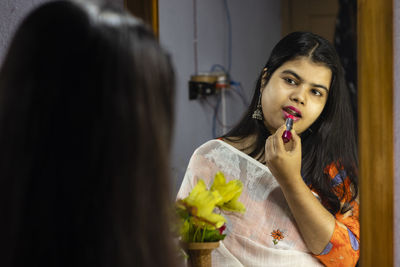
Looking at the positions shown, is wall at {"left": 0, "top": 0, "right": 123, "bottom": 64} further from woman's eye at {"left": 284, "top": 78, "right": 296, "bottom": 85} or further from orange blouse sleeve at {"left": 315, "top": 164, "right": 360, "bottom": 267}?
orange blouse sleeve at {"left": 315, "top": 164, "right": 360, "bottom": 267}

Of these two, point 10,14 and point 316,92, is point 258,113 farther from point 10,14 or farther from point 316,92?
point 10,14

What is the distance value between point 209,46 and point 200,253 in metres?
0.41

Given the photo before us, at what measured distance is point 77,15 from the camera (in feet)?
1.45

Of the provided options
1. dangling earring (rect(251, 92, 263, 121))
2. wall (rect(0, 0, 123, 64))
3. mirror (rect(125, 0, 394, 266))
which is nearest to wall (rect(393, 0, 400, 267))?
mirror (rect(125, 0, 394, 266))

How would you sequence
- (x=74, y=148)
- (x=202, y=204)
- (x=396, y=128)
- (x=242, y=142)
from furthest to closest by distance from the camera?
(x=242, y=142) → (x=396, y=128) → (x=202, y=204) → (x=74, y=148)

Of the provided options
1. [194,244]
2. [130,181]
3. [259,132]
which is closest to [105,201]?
[130,181]

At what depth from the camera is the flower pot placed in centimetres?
72

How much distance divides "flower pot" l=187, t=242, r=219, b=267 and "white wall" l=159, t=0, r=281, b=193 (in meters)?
0.17

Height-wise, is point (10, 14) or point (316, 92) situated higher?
point (10, 14)

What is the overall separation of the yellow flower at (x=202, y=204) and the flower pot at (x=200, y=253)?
0.06 meters

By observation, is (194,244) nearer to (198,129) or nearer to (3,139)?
(198,129)

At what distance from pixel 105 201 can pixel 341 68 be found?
542 mm

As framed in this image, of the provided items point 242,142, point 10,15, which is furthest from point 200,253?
point 10,15

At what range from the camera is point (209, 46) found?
35.8 inches
